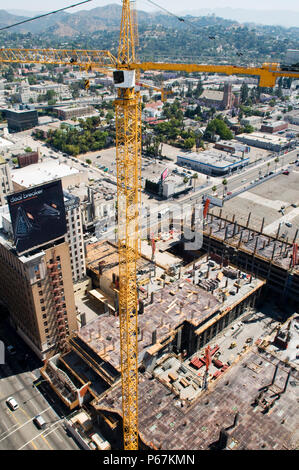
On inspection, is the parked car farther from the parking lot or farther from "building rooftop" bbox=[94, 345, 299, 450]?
the parking lot

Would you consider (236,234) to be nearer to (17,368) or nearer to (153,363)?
(153,363)

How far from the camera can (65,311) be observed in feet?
245

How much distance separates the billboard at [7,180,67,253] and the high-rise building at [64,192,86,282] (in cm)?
1806

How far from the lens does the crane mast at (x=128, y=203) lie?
152 ft

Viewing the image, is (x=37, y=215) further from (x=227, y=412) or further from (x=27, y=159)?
(x=27, y=159)

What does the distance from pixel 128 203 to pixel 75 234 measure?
1792 inches

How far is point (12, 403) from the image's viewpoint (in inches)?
2630

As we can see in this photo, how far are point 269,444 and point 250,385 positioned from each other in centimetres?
1065

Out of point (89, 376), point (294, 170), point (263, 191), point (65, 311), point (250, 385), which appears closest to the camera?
point (250, 385)

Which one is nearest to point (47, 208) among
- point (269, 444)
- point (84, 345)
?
point (84, 345)

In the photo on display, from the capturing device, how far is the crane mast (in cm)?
4634

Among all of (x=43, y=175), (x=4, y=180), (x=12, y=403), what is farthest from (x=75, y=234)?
(x=12, y=403)

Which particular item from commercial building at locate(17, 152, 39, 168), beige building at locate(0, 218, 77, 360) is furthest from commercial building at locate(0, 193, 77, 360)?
commercial building at locate(17, 152, 39, 168)
